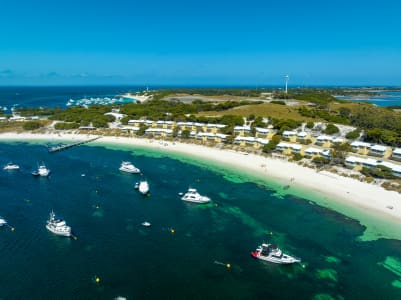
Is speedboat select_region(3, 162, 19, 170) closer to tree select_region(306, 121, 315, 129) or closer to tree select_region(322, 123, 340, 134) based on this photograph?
tree select_region(306, 121, 315, 129)

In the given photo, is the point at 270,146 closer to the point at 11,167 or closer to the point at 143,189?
the point at 143,189

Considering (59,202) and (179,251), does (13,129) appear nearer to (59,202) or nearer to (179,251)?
(59,202)

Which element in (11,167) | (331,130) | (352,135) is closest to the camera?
(11,167)

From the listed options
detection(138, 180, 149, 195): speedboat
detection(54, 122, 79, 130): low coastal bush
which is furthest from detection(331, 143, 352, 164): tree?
detection(54, 122, 79, 130): low coastal bush

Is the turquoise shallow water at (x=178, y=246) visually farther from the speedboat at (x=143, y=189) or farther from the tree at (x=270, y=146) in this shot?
the tree at (x=270, y=146)

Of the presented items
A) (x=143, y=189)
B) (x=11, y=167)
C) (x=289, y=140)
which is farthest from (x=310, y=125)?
(x=11, y=167)

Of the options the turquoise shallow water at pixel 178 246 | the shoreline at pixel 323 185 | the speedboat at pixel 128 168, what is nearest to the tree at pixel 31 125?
the shoreline at pixel 323 185

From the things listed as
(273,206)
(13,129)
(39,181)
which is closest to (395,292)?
(273,206)
